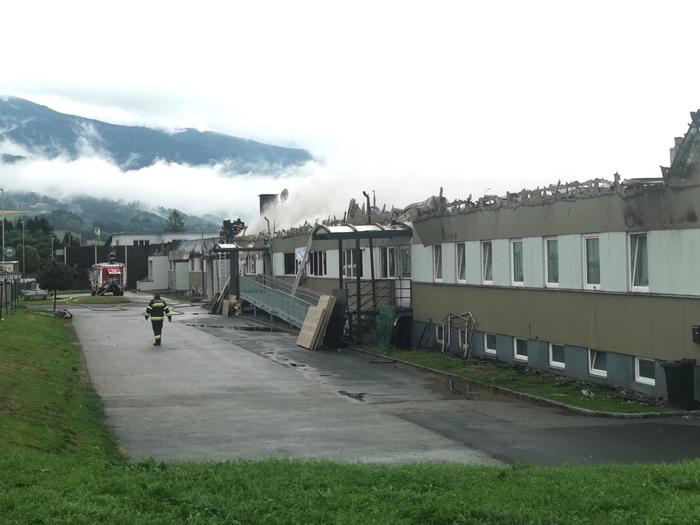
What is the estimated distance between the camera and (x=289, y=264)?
44938 mm

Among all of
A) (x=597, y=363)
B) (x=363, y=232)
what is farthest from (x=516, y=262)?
(x=363, y=232)

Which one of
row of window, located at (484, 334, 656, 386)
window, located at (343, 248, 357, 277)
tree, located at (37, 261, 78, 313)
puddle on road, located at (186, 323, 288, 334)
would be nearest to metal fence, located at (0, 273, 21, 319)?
tree, located at (37, 261, 78, 313)

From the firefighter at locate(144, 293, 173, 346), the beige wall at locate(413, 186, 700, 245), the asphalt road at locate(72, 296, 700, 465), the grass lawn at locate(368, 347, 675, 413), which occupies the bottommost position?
the asphalt road at locate(72, 296, 700, 465)

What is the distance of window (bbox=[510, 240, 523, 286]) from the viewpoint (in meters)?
22.0

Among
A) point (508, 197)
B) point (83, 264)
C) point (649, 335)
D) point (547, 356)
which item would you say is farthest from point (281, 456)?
point (83, 264)

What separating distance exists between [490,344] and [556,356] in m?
3.26

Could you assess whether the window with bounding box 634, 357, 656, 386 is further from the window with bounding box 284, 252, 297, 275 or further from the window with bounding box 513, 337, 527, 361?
the window with bounding box 284, 252, 297, 275

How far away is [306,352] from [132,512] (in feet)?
67.1

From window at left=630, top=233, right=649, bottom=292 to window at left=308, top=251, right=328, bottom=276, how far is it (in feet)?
68.7

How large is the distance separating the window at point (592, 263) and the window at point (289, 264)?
25700 millimetres

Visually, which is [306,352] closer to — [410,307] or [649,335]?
[410,307]

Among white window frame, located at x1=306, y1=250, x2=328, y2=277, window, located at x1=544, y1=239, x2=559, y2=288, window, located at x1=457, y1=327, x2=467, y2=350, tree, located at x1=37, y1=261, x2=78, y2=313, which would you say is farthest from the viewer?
tree, located at x1=37, y1=261, x2=78, y2=313

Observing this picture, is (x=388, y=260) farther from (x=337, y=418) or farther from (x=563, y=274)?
(x=337, y=418)

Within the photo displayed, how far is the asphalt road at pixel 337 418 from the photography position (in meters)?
12.3
